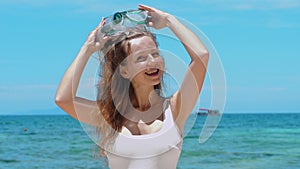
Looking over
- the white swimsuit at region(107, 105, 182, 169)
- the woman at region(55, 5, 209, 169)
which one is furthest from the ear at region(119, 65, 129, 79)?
the white swimsuit at region(107, 105, 182, 169)

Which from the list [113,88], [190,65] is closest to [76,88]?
[113,88]

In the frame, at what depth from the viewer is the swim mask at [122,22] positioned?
2527mm

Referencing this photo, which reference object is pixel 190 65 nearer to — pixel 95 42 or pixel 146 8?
pixel 146 8

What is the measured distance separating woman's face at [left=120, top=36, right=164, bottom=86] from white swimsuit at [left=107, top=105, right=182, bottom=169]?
203 mm

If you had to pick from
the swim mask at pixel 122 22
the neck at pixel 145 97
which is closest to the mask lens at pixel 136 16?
the swim mask at pixel 122 22

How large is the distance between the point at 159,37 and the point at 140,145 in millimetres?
454

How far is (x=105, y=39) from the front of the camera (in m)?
2.55

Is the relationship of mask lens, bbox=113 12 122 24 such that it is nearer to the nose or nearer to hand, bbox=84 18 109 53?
hand, bbox=84 18 109 53

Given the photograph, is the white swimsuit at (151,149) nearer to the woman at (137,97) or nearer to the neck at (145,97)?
the woman at (137,97)

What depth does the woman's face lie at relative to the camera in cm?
248

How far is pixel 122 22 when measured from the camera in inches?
99.8

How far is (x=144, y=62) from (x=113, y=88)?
0.79 feet

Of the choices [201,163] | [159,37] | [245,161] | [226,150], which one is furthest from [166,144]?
[226,150]

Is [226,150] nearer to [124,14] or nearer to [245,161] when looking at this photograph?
[245,161]
